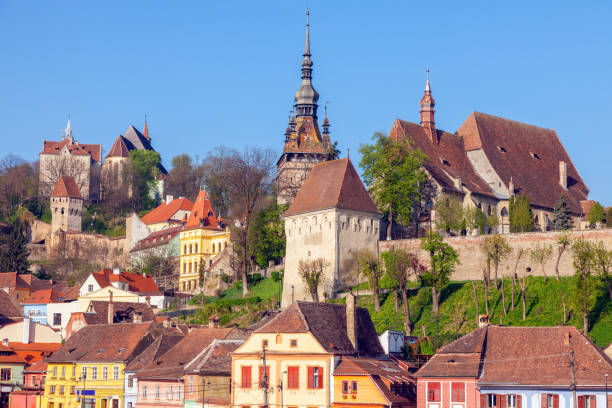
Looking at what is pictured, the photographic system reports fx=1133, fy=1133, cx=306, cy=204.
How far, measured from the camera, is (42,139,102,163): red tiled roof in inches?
6821

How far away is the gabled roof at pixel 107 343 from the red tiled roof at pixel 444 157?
116 feet

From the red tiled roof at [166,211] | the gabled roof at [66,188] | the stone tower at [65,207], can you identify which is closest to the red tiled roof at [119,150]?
the gabled roof at [66,188]

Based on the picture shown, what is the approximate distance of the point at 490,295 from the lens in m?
81.1

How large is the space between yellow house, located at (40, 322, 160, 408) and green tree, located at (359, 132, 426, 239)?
28.0m

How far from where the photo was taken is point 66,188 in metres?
155

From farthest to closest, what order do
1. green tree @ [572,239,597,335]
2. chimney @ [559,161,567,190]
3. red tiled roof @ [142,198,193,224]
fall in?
red tiled roof @ [142,198,193,224]
chimney @ [559,161,567,190]
green tree @ [572,239,597,335]

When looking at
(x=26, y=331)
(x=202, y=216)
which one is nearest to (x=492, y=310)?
(x=26, y=331)

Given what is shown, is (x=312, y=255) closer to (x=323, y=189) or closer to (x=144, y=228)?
(x=323, y=189)

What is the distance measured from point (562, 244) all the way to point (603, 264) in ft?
21.1

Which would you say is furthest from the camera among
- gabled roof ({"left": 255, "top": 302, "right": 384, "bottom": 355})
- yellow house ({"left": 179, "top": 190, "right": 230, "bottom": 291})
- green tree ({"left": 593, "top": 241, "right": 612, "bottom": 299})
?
yellow house ({"left": 179, "top": 190, "right": 230, "bottom": 291})

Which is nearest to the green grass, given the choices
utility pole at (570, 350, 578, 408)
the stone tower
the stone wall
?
the stone wall

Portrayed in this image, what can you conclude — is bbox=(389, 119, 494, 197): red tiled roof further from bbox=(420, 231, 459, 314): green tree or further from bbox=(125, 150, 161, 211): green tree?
bbox=(125, 150, 161, 211): green tree

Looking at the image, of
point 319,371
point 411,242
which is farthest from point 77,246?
point 319,371

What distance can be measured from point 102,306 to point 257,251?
60.8 ft
